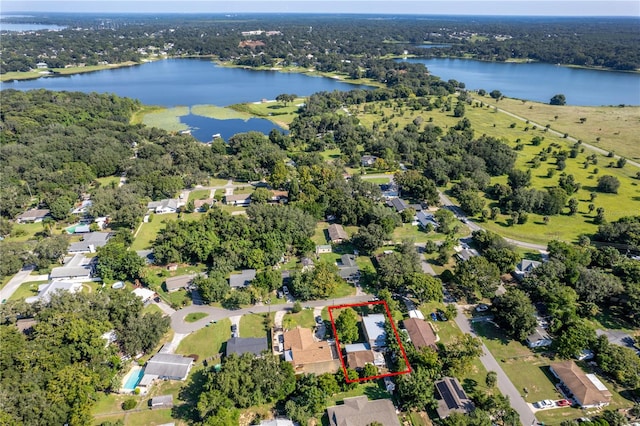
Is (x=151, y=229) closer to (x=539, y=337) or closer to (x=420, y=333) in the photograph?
(x=420, y=333)

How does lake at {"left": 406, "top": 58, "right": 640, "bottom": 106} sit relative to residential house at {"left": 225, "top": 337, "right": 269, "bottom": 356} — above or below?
above

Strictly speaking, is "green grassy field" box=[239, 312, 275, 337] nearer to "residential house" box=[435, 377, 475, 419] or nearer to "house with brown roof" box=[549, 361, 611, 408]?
"residential house" box=[435, 377, 475, 419]

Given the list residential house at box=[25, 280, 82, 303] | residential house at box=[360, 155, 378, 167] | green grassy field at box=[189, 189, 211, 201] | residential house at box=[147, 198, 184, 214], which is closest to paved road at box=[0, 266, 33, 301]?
residential house at box=[25, 280, 82, 303]

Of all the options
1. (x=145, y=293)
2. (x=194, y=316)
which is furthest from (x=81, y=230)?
(x=194, y=316)

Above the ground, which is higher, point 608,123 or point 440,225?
point 608,123

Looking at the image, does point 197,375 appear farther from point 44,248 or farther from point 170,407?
point 44,248

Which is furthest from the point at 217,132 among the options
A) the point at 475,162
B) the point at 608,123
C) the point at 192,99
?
the point at 608,123

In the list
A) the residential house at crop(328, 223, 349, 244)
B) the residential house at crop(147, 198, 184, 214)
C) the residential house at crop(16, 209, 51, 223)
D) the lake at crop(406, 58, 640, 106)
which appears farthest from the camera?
the lake at crop(406, 58, 640, 106)
